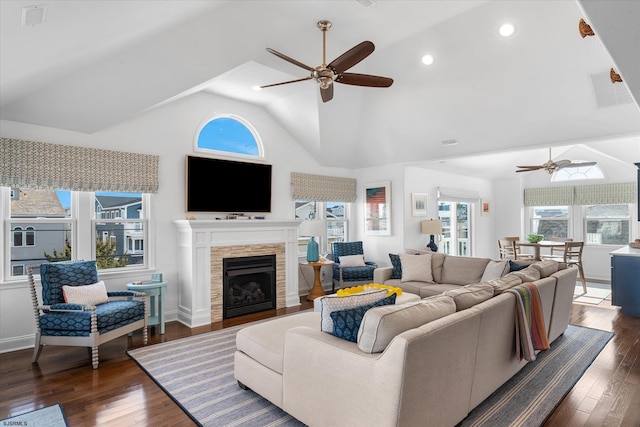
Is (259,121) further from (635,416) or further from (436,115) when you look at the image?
(635,416)

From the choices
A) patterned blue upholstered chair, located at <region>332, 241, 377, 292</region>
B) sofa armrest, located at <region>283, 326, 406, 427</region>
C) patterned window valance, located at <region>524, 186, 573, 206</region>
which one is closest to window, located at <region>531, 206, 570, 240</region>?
patterned window valance, located at <region>524, 186, 573, 206</region>

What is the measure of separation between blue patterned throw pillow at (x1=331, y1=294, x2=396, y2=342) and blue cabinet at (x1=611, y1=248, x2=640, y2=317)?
4.90 meters

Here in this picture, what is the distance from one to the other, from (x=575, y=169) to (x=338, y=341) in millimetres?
8564

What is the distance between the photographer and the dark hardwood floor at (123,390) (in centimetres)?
251

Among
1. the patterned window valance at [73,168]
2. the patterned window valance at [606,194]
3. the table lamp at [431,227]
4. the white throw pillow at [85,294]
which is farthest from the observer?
the patterned window valance at [606,194]

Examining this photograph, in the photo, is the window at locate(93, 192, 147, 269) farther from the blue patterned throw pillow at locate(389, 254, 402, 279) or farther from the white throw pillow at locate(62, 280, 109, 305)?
the blue patterned throw pillow at locate(389, 254, 402, 279)

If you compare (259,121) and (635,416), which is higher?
(259,121)

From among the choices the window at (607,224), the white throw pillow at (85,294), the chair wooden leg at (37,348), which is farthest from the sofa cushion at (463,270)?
the chair wooden leg at (37,348)

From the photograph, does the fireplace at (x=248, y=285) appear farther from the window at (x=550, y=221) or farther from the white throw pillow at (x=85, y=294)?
the window at (x=550, y=221)

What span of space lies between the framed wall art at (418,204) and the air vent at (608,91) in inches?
126

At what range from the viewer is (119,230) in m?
4.59

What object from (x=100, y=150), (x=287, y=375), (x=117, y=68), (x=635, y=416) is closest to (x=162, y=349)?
(x=287, y=375)

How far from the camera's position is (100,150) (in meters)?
4.25

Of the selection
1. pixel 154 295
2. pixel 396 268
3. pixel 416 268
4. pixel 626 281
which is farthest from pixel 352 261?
pixel 626 281
